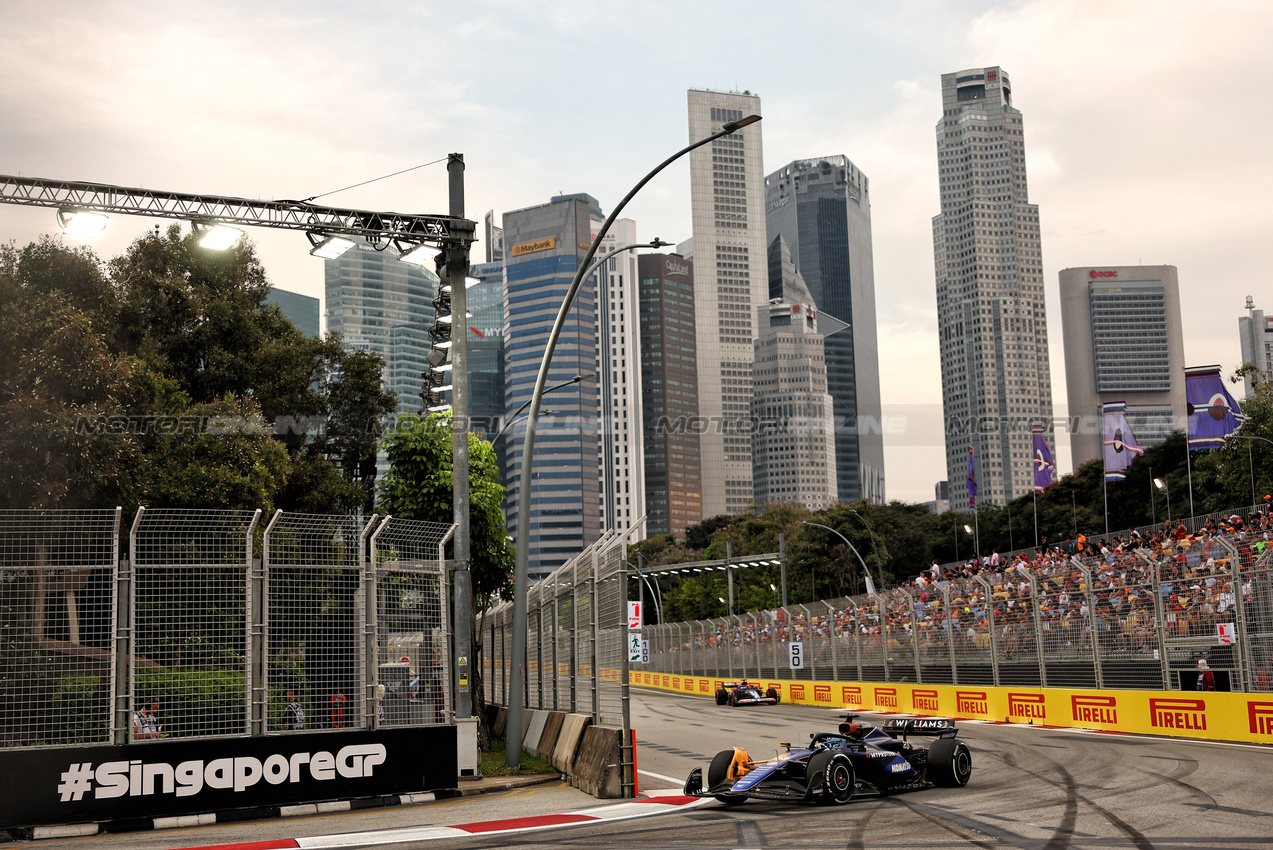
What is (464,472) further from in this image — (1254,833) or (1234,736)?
(1234,736)

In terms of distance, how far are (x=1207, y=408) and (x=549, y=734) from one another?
3283cm

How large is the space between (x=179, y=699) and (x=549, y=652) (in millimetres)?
7289

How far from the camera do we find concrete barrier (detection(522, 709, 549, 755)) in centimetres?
1866

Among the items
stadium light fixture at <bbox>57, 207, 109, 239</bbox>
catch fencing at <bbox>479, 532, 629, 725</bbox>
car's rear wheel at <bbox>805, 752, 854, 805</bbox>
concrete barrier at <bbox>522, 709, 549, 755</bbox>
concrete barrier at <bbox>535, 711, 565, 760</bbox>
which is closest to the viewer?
car's rear wheel at <bbox>805, 752, 854, 805</bbox>

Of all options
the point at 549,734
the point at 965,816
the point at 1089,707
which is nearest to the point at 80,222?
the point at 549,734

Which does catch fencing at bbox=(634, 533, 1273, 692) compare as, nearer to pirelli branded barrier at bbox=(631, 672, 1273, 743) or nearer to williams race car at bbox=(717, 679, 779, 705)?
pirelli branded barrier at bbox=(631, 672, 1273, 743)

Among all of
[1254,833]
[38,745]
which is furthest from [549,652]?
[1254,833]

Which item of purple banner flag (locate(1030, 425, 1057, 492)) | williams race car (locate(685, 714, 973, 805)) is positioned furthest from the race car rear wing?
purple banner flag (locate(1030, 425, 1057, 492))

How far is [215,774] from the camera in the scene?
525 inches

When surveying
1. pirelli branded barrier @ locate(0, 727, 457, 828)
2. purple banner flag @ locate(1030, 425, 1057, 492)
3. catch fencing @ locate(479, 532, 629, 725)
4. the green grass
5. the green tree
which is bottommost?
the green grass

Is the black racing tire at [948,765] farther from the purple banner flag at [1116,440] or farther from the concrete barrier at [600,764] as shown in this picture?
the purple banner flag at [1116,440]

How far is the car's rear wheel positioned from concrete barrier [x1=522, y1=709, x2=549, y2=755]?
693 centimetres

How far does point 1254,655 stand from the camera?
55.6 feet

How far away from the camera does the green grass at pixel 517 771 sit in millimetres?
16547
